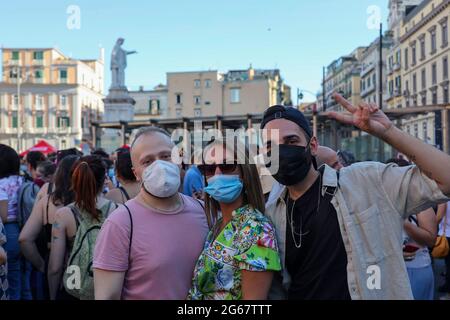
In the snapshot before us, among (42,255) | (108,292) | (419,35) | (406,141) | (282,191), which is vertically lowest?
(42,255)

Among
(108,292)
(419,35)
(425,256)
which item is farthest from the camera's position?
(419,35)

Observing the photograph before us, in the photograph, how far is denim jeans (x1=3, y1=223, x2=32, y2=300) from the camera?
17.9 feet

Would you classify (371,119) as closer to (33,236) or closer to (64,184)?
(64,184)

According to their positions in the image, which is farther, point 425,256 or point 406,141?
point 425,256

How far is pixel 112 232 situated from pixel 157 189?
13.6 inches

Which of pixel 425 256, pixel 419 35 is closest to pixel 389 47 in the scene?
pixel 419 35

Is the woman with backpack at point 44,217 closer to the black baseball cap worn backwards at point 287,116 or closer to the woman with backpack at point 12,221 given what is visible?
the woman with backpack at point 12,221

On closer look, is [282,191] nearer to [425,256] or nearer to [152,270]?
[152,270]

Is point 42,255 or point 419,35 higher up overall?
point 419,35

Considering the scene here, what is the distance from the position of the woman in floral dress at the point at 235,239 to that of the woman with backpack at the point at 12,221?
133 inches

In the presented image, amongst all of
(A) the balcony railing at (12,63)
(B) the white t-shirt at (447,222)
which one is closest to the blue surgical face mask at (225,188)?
(B) the white t-shirt at (447,222)

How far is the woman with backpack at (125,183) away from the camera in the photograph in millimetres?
5203

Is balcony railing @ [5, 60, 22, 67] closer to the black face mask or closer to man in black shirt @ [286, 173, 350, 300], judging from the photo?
the black face mask

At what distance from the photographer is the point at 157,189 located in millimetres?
2867
